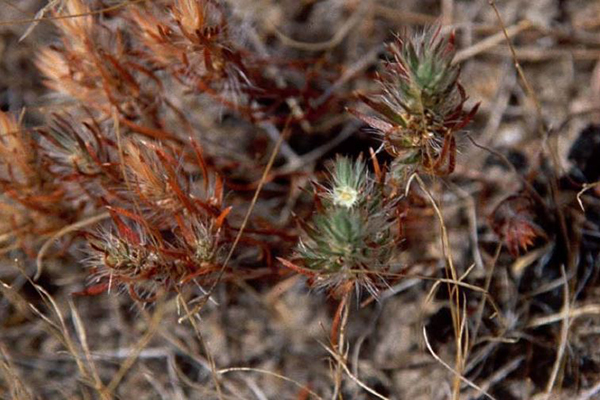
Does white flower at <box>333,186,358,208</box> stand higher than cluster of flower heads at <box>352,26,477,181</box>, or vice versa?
cluster of flower heads at <box>352,26,477,181</box>

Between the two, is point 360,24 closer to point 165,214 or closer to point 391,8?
point 391,8

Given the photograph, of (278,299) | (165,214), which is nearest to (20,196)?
(165,214)

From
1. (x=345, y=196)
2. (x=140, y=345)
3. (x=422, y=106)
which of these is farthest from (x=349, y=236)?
(x=140, y=345)

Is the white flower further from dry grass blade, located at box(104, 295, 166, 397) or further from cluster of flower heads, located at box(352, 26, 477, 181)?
dry grass blade, located at box(104, 295, 166, 397)

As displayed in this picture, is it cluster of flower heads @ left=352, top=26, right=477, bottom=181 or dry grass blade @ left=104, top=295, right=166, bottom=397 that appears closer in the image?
cluster of flower heads @ left=352, top=26, right=477, bottom=181

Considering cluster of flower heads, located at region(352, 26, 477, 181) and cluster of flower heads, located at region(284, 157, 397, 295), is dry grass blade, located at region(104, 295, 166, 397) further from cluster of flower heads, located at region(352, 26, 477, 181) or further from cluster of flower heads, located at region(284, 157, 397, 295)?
cluster of flower heads, located at region(352, 26, 477, 181)

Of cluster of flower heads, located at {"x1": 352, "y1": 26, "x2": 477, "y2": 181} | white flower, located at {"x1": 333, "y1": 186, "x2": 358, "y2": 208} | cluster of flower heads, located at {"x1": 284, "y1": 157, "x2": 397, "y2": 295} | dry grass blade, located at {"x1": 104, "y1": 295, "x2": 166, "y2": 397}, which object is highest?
cluster of flower heads, located at {"x1": 352, "y1": 26, "x2": 477, "y2": 181}

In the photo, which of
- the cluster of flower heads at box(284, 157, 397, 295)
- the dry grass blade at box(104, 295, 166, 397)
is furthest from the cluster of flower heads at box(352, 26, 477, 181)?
the dry grass blade at box(104, 295, 166, 397)
